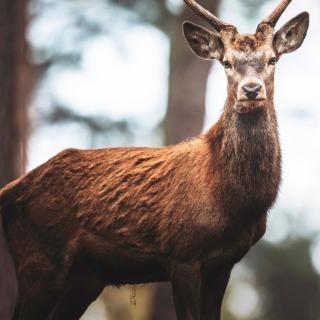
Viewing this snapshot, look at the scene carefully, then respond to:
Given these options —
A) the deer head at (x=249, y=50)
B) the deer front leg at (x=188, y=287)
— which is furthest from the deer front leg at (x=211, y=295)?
the deer head at (x=249, y=50)

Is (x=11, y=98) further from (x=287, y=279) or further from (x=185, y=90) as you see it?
(x=287, y=279)

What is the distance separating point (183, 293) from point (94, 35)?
1238cm

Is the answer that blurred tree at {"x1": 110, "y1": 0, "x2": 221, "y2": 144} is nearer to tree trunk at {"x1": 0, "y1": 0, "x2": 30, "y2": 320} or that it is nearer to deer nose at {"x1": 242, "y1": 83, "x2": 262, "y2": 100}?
tree trunk at {"x1": 0, "y1": 0, "x2": 30, "y2": 320}

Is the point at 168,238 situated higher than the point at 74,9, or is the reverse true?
the point at 74,9

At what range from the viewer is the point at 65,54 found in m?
20.9

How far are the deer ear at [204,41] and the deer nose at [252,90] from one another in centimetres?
96

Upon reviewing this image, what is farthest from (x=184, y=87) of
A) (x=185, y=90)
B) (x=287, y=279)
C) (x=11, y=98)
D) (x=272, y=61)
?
(x=287, y=279)

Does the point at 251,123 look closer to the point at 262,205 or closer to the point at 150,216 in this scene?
the point at 262,205

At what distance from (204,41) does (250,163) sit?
59.5 inches

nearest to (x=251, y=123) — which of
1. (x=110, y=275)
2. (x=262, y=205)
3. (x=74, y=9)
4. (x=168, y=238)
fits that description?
(x=262, y=205)

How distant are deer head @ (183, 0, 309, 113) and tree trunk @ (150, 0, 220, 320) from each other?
6.68 m

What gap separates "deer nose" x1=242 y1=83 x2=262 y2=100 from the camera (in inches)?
343

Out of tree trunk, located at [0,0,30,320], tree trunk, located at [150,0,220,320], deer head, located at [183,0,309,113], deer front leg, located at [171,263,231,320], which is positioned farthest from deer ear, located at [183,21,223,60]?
tree trunk, located at [150,0,220,320]

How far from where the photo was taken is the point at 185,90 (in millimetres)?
17156
